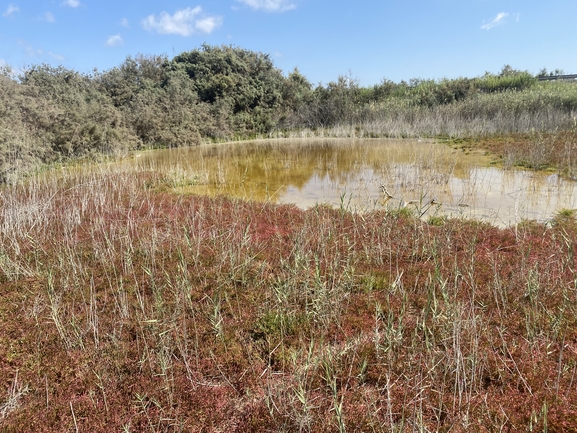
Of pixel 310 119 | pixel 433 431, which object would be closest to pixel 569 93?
pixel 310 119

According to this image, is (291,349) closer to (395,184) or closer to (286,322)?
(286,322)

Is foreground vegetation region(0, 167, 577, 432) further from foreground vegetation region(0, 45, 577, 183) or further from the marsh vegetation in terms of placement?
foreground vegetation region(0, 45, 577, 183)

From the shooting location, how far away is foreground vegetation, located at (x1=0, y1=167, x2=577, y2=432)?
8.75ft

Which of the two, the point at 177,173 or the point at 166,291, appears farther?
the point at 177,173

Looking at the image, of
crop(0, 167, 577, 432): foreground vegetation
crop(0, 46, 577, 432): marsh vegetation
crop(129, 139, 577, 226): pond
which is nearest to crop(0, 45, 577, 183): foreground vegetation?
crop(129, 139, 577, 226): pond

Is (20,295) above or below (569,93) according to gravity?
below

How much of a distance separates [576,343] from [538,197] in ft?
21.9

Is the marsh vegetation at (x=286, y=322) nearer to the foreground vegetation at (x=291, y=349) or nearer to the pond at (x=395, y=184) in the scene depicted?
the foreground vegetation at (x=291, y=349)

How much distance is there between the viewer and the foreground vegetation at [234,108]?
607 inches

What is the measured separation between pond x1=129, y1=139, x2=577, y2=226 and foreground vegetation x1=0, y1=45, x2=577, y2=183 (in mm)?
2014

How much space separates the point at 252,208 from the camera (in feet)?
26.4

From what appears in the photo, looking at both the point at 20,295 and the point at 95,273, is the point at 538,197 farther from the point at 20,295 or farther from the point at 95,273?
the point at 20,295

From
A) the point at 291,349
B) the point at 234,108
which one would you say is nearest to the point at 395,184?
the point at 291,349

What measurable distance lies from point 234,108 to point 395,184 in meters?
24.4
